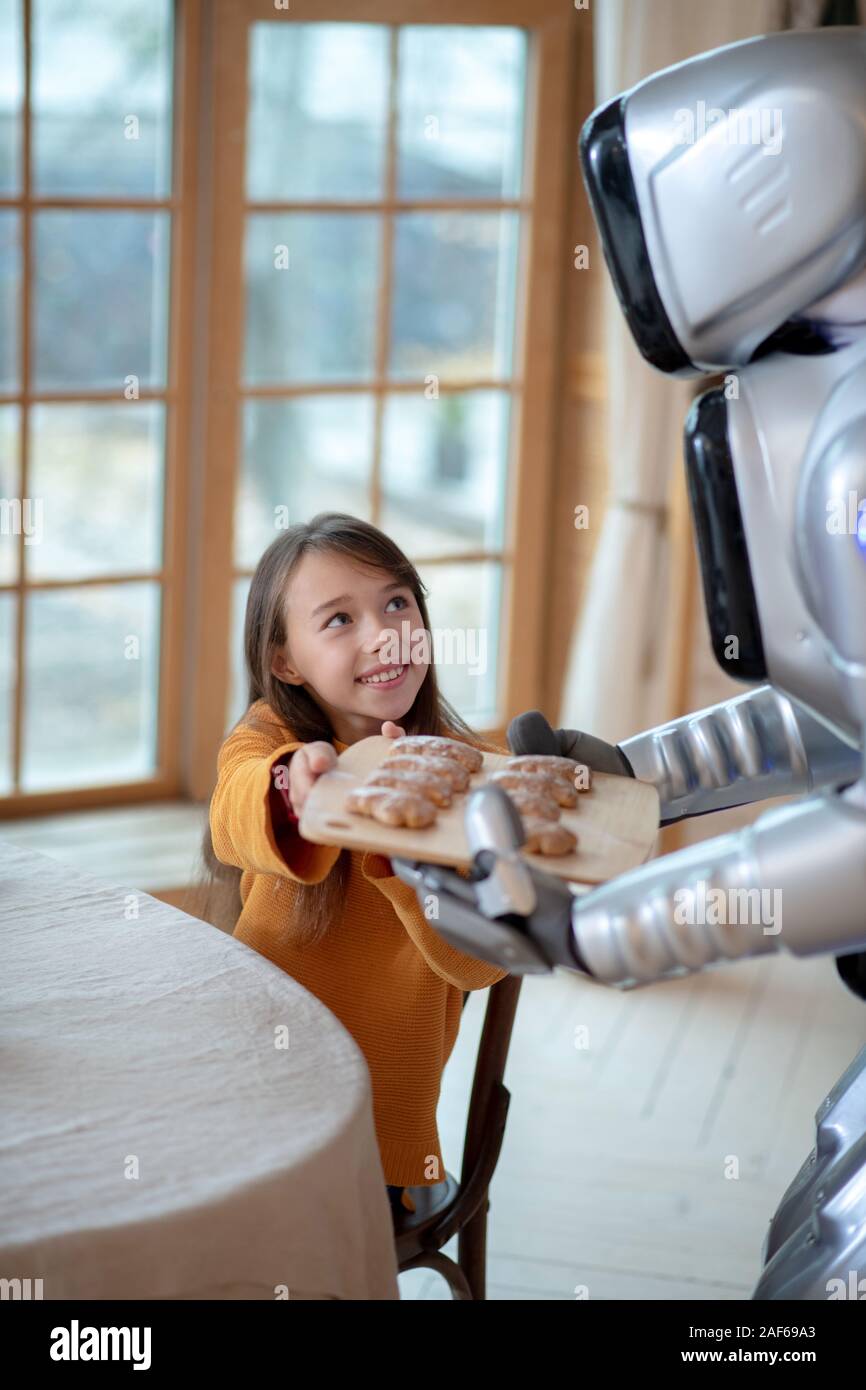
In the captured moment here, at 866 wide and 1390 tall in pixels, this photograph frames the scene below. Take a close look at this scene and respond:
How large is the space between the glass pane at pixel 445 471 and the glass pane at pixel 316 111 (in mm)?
492

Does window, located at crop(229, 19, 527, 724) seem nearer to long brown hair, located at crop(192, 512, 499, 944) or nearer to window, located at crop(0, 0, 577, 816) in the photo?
window, located at crop(0, 0, 577, 816)

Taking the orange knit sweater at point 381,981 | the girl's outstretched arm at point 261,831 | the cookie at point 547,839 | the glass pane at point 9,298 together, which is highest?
the glass pane at point 9,298

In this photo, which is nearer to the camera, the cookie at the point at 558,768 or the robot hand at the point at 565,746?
the cookie at the point at 558,768

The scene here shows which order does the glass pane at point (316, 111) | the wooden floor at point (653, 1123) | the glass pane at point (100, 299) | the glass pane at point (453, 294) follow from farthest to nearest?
the glass pane at point (453, 294) < the glass pane at point (316, 111) < the glass pane at point (100, 299) < the wooden floor at point (653, 1123)

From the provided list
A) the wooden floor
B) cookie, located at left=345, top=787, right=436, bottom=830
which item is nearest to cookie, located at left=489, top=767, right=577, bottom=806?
cookie, located at left=345, top=787, right=436, bottom=830

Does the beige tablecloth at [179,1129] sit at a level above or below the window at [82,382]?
below

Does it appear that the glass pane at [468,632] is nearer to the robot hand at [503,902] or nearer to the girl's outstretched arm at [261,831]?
the girl's outstretched arm at [261,831]

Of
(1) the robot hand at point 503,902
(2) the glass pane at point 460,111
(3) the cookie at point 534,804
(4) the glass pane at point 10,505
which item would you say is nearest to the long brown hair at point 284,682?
(3) the cookie at point 534,804

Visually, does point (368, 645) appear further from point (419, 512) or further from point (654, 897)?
point (419, 512)

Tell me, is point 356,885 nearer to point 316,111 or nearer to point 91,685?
point 91,685

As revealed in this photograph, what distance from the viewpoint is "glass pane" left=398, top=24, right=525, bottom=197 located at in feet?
11.1

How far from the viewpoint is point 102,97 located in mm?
3098

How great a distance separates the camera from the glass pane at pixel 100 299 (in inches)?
123
